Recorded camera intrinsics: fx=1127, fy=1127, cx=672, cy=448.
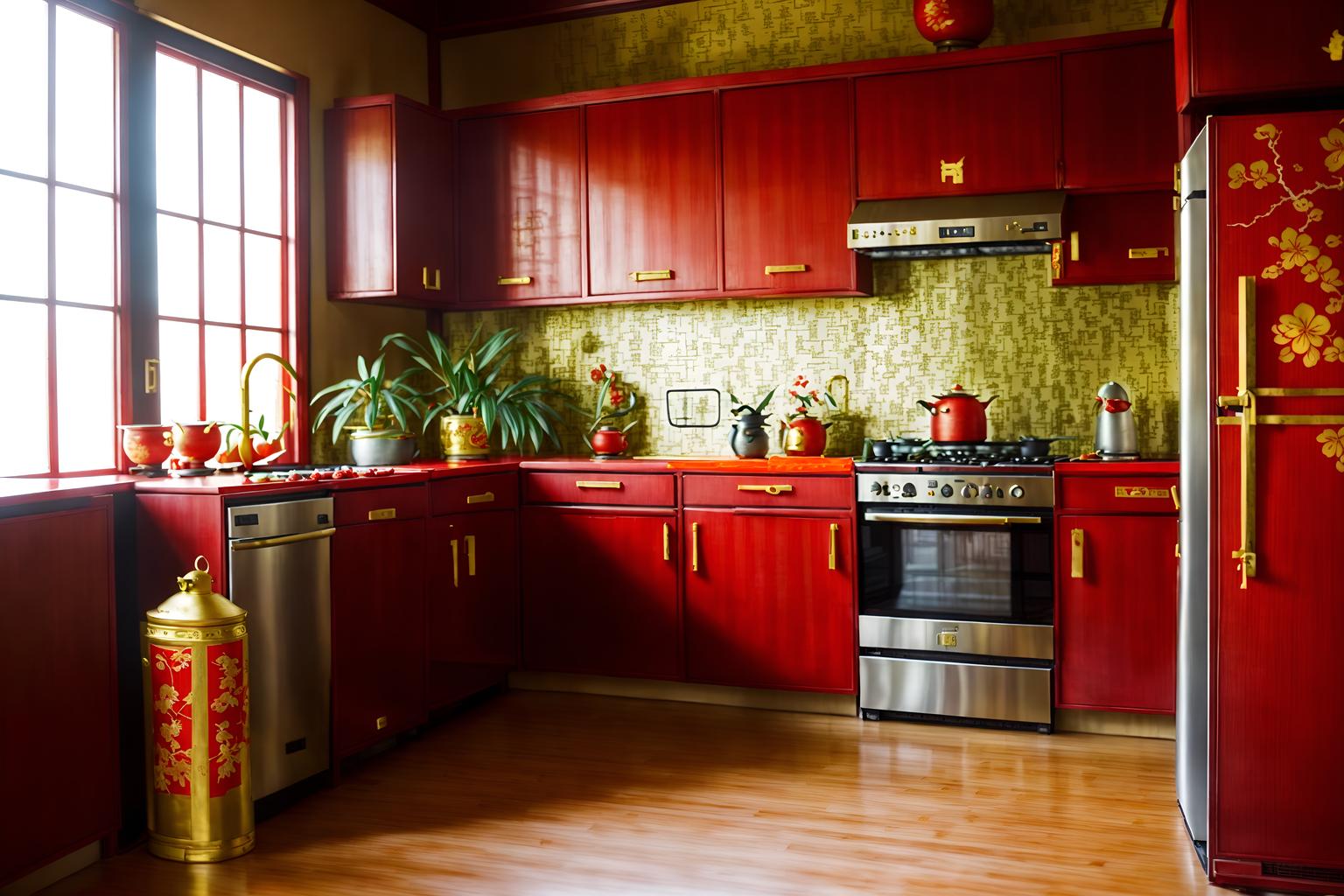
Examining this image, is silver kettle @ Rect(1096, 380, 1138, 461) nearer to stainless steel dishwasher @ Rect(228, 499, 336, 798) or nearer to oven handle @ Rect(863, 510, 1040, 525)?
oven handle @ Rect(863, 510, 1040, 525)

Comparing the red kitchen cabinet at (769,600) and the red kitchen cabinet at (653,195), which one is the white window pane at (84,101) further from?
the red kitchen cabinet at (769,600)

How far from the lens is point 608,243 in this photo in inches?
178

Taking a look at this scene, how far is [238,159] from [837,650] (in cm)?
278

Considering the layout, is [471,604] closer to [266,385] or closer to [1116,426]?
[266,385]

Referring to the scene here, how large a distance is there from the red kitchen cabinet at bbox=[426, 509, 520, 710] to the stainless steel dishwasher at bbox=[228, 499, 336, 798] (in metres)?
0.60

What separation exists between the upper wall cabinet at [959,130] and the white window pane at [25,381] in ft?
9.06

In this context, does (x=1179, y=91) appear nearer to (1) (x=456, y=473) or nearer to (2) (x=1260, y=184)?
(2) (x=1260, y=184)

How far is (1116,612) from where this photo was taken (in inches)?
145

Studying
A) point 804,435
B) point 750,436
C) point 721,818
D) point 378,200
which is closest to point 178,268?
point 378,200

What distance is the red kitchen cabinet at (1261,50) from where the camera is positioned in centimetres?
255

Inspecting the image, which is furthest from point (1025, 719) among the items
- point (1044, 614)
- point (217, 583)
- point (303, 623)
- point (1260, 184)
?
point (217, 583)

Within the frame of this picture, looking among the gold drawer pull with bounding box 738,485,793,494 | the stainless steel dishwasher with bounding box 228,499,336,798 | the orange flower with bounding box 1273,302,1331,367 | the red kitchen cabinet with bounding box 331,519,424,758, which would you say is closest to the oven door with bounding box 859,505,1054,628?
the gold drawer pull with bounding box 738,485,793,494

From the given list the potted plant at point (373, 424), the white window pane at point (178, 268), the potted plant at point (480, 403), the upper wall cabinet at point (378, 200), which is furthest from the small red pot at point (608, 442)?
the white window pane at point (178, 268)

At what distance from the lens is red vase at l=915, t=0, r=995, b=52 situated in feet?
13.4
